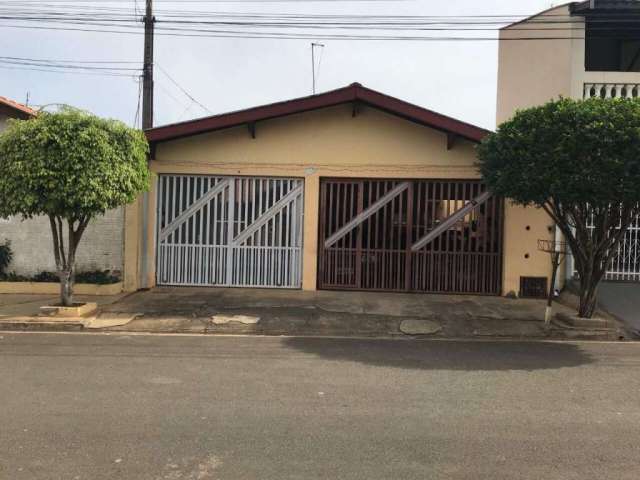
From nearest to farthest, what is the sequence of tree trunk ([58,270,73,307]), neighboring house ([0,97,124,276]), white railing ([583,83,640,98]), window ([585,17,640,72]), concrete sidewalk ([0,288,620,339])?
concrete sidewalk ([0,288,620,339]) → tree trunk ([58,270,73,307]) → neighboring house ([0,97,124,276]) → white railing ([583,83,640,98]) → window ([585,17,640,72])

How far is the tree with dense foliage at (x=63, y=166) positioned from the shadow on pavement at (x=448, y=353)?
3606 millimetres

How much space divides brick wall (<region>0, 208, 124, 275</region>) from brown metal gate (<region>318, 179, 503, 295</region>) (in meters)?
4.25

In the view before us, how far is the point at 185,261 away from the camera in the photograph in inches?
468

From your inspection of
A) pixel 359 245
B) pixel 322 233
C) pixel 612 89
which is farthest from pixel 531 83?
pixel 322 233

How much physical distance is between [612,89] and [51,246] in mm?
12246

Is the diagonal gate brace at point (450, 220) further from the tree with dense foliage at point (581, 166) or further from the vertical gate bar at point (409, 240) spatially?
the tree with dense foliage at point (581, 166)

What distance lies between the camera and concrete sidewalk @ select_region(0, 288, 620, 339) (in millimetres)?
8539

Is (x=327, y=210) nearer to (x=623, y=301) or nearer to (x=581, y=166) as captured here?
(x=581, y=166)

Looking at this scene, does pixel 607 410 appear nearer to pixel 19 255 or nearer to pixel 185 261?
pixel 185 261

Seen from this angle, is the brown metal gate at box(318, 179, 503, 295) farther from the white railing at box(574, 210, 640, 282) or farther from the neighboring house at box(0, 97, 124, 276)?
the neighboring house at box(0, 97, 124, 276)

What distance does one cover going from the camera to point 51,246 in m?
11.7

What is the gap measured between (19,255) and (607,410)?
11070mm

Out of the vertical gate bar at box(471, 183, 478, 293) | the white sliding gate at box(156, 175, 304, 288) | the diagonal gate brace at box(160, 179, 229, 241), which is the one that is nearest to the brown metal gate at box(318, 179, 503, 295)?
the vertical gate bar at box(471, 183, 478, 293)

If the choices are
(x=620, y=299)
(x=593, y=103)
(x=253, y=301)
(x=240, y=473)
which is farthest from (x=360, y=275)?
(x=240, y=473)
